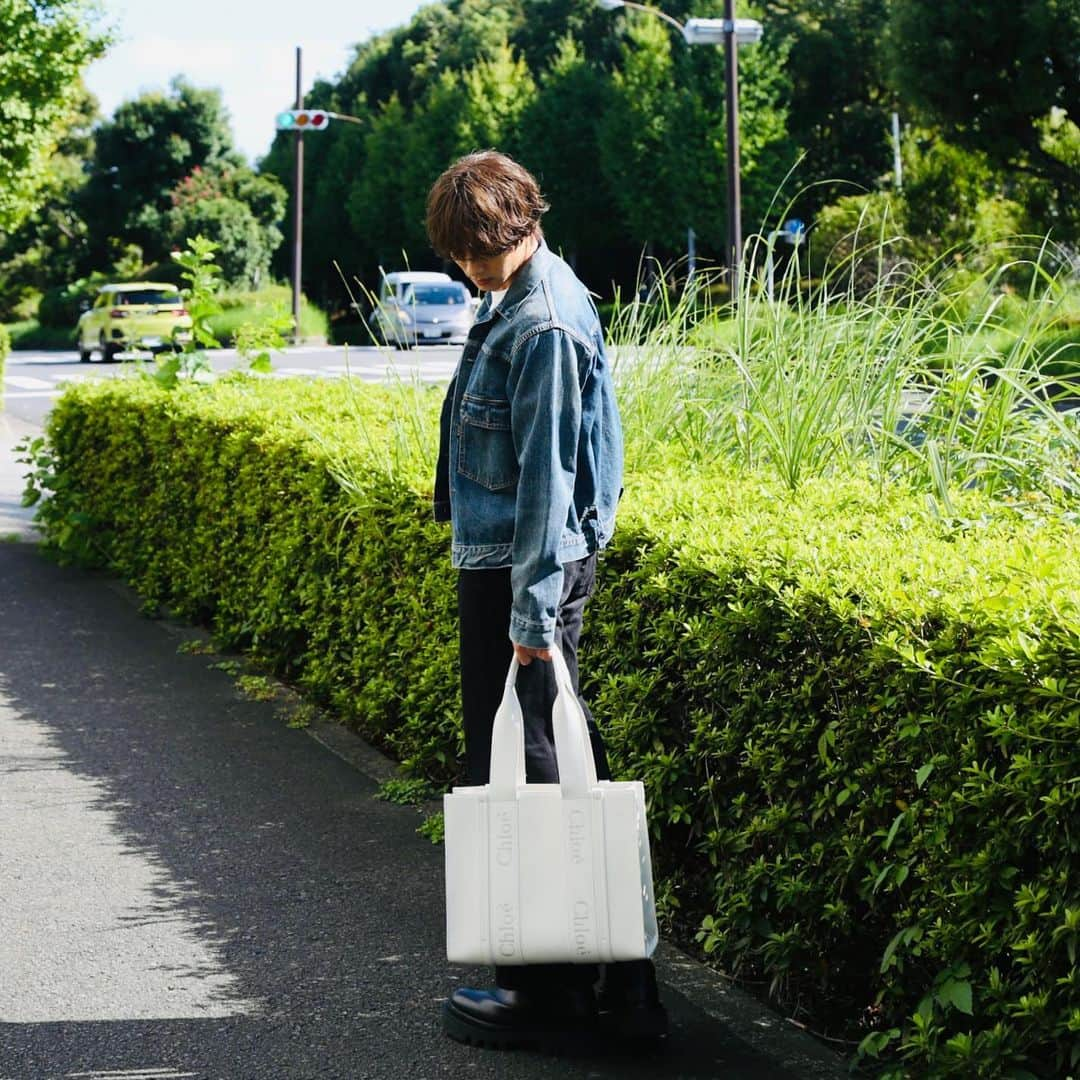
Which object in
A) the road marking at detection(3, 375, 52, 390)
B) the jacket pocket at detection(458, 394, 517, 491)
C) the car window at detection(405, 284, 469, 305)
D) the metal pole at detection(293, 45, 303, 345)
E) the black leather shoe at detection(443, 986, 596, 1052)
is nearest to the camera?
the jacket pocket at detection(458, 394, 517, 491)

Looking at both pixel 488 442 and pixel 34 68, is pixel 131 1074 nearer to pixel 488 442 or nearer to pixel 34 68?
pixel 488 442

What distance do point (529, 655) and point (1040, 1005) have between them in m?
1.14

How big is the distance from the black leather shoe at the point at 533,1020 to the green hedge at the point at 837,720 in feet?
1.44

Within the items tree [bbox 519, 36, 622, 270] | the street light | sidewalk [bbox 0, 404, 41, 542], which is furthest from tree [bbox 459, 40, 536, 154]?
sidewalk [bbox 0, 404, 41, 542]

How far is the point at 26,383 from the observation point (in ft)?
92.2

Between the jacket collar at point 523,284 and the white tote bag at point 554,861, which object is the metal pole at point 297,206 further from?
the white tote bag at point 554,861

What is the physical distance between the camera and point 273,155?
65.4m

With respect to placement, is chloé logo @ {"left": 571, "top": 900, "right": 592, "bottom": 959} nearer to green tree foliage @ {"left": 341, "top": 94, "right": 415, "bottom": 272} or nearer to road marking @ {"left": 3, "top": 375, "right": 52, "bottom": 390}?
road marking @ {"left": 3, "top": 375, "right": 52, "bottom": 390}

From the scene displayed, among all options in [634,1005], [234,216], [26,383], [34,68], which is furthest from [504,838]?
[234,216]

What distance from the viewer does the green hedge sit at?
2695 mm

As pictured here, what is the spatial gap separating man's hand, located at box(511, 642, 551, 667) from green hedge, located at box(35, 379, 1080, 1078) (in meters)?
0.54

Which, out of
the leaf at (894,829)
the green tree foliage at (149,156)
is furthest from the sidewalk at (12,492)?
the green tree foliage at (149,156)

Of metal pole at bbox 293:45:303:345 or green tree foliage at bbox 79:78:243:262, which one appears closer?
metal pole at bbox 293:45:303:345

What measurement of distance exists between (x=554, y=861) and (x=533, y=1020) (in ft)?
1.63
